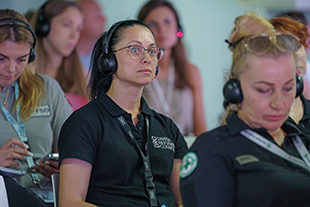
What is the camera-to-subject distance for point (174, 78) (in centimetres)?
444

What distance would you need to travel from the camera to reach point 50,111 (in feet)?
9.89

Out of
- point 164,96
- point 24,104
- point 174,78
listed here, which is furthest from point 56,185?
point 174,78

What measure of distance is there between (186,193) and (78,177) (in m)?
0.59

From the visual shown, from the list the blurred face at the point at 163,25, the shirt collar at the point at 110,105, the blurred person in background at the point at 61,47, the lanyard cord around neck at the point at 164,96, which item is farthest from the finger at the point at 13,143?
the blurred face at the point at 163,25

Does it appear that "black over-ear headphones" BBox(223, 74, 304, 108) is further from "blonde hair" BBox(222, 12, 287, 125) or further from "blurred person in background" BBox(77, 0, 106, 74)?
"blurred person in background" BBox(77, 0, 106, 74)

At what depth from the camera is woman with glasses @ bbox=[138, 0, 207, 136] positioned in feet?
14.3

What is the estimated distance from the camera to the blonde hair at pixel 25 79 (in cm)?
281

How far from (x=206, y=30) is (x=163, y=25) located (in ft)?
1.83

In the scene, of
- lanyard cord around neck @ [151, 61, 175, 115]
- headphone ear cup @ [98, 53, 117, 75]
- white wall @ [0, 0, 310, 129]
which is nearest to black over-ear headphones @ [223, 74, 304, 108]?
headphone ear cup @ [98, 53, 117, 75]

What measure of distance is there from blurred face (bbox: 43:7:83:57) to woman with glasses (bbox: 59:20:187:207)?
160cm

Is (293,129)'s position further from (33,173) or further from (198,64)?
(198,64)

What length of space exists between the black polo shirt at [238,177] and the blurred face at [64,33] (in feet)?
8.65

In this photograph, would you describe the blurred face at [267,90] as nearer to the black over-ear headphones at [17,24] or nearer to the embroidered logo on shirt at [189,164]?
the embroidered logo on shirt at [189,164]

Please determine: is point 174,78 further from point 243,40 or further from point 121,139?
point 243,40
